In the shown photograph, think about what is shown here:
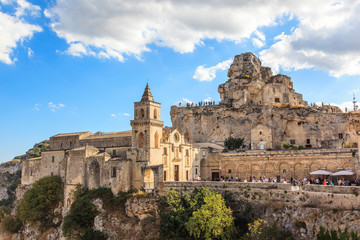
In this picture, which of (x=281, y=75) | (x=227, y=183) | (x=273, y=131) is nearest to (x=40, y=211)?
(x=227, y=183)

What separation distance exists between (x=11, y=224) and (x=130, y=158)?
75.6 ft

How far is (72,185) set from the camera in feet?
130

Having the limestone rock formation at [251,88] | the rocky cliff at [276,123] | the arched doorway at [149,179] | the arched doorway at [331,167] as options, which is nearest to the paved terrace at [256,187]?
the arched doorway at [149,179]

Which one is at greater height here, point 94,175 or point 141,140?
point 141,140

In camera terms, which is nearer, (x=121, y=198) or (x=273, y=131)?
(x=121, y=198)

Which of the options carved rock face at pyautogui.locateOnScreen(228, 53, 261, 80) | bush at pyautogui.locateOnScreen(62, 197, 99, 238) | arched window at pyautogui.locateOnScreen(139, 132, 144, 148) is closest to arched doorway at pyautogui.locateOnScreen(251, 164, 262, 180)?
arched window at pyautogui.locateOnScreen(139, 132, 144, 148)

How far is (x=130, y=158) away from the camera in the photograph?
36594 mm

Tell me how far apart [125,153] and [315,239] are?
2292 centimetres

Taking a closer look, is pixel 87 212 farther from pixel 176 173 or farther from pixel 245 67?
pixel 245 67

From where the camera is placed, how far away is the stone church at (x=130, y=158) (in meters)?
35.9

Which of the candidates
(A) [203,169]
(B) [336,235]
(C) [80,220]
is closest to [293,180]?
(B) [336,235]

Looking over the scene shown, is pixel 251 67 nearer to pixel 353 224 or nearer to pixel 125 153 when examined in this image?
pixel 125 153

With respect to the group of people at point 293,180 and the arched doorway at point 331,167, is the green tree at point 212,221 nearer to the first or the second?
the group of people at point 293,180

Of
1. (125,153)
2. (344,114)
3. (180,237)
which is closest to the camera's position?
(180,237)
